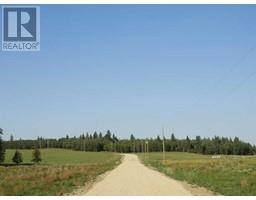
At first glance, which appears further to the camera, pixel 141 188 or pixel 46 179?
pixel 46 179

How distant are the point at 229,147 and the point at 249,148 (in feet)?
25.6

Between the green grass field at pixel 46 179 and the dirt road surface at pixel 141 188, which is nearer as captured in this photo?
the dirt road surface at pixel 141 188

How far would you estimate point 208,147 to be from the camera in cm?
19638

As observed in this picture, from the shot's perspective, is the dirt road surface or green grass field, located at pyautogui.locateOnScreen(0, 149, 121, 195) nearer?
the dirt road surface

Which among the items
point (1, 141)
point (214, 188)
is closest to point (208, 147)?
point (1, 141)

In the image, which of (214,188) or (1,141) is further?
(1,141)
